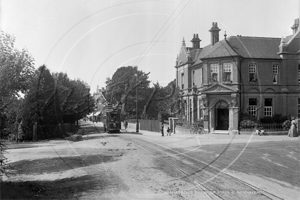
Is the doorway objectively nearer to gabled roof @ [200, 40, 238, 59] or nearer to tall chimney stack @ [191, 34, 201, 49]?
gabled roof @ [200, 40, 238, 59]

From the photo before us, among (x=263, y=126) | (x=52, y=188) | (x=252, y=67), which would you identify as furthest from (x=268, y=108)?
(x=52, y=188)

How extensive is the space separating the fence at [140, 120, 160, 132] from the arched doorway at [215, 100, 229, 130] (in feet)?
31.6

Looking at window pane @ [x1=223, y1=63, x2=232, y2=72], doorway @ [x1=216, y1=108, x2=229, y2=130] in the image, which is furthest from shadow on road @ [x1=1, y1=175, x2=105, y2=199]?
window pane @ [x1=223, y1=63, x2=232, y2=72]

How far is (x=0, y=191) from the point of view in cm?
771

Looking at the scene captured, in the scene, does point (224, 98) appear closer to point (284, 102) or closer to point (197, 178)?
point (284, 102)

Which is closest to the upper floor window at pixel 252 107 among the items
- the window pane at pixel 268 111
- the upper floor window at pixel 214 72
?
the window pane at pixel 268 111

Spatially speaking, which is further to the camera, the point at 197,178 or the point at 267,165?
the point at 267,165

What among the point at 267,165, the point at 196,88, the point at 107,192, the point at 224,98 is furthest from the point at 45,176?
the point at 196,88

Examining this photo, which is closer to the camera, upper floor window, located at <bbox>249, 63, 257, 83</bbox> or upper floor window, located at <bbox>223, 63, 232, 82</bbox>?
upper floor window, located at <bbox>223, 63, 232, 82</bbox>

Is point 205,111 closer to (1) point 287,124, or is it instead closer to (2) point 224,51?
(2) point 224,51

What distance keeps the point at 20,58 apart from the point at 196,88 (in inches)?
1032

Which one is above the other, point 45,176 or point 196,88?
point 196,88

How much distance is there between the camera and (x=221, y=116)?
29.7 metres

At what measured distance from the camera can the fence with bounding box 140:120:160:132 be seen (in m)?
37.4
